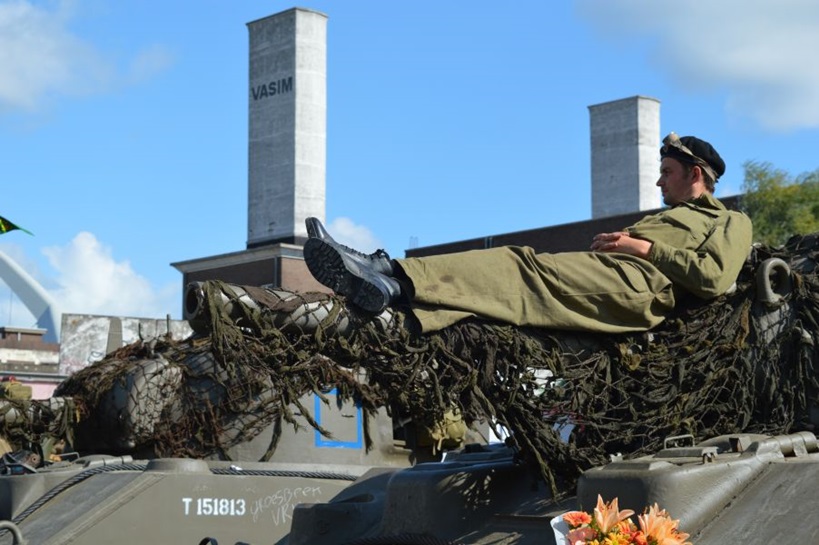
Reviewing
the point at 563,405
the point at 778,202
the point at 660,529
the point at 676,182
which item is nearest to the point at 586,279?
the point at 563,405

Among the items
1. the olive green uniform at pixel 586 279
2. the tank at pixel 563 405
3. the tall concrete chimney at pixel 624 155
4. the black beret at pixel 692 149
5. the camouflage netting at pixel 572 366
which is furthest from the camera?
the tall concrete chimney at pixel 624 155

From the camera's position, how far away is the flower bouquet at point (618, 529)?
4352 millimetres

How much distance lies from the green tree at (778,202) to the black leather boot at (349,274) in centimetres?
2811

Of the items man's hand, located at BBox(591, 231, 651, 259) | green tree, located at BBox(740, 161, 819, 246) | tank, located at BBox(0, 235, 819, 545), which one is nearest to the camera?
tank, located at BBox(0, 235, 819, 545)

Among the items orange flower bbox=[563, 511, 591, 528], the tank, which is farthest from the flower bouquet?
the tank

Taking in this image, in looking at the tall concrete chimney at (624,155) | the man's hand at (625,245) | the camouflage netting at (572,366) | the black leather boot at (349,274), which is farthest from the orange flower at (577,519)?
the tall concrete chimney at (624,155)

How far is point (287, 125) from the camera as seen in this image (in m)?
37.2

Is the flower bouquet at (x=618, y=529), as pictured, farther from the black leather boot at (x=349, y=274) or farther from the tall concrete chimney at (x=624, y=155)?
the tall concrete chimney at (x=624, y=155)

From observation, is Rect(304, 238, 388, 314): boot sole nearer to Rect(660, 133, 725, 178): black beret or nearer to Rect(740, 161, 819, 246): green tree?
Rect(660, 133, 725, 178): black beret

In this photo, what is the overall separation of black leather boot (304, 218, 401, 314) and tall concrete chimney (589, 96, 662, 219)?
34.4m

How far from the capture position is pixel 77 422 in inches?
441

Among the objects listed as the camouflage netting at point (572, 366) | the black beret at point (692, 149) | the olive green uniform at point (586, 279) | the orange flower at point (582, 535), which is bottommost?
the orange flower at point (582, 535)

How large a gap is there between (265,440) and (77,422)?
185 cm

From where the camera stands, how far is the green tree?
1281 inches
